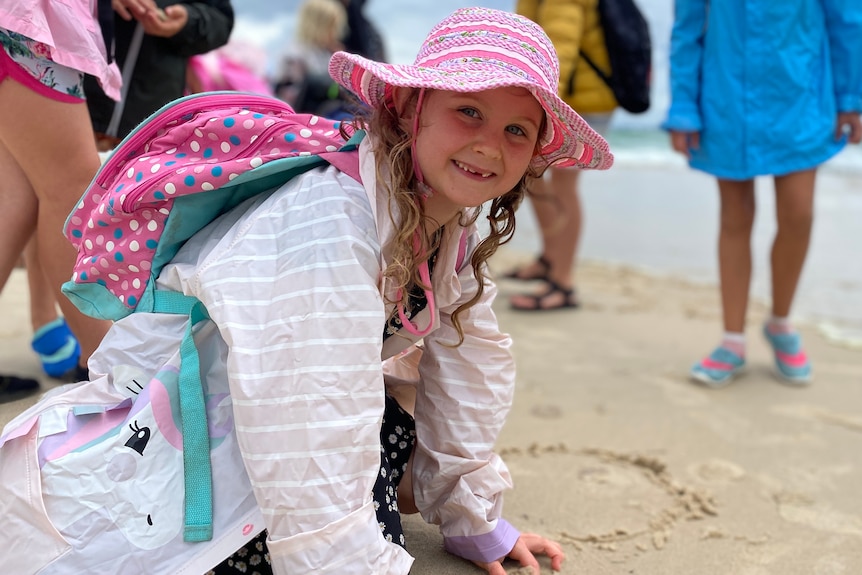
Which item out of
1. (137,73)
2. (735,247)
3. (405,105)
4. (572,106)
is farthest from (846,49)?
(137,73)

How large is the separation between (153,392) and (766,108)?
2.41 meters

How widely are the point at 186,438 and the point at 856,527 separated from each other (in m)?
1.67

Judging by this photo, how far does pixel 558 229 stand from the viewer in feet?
13.6

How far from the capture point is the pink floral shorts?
1.79 m

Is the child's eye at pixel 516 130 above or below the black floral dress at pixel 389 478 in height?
above

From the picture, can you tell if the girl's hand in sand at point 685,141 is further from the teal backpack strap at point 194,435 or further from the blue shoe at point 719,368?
the teal backpack strap at point 194,435

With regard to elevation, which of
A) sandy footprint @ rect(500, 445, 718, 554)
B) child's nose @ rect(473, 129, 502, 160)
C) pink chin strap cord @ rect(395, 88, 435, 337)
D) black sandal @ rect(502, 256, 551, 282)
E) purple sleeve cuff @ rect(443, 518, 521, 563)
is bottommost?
black sandal @ rect(502, 256, 551, 282)

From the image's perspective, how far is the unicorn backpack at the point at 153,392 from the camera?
4.26ft

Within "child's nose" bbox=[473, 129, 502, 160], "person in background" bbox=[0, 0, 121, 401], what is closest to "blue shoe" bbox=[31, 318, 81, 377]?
"person in background" bbox=[0, 0, 121, 401]

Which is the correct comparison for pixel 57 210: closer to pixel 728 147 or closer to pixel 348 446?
pixel 348 446

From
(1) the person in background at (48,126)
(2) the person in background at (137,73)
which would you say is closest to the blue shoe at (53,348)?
(2) the person in background at (137,73)

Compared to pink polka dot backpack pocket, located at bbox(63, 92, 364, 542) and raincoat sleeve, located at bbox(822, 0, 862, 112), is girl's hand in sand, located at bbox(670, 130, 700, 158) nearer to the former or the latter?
raincoat sleeve, located at bbox(822, 0, 862, 112)

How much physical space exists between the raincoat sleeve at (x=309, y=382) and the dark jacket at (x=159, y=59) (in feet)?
3.72

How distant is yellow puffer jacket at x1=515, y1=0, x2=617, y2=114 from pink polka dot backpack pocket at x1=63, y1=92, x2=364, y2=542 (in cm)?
244
